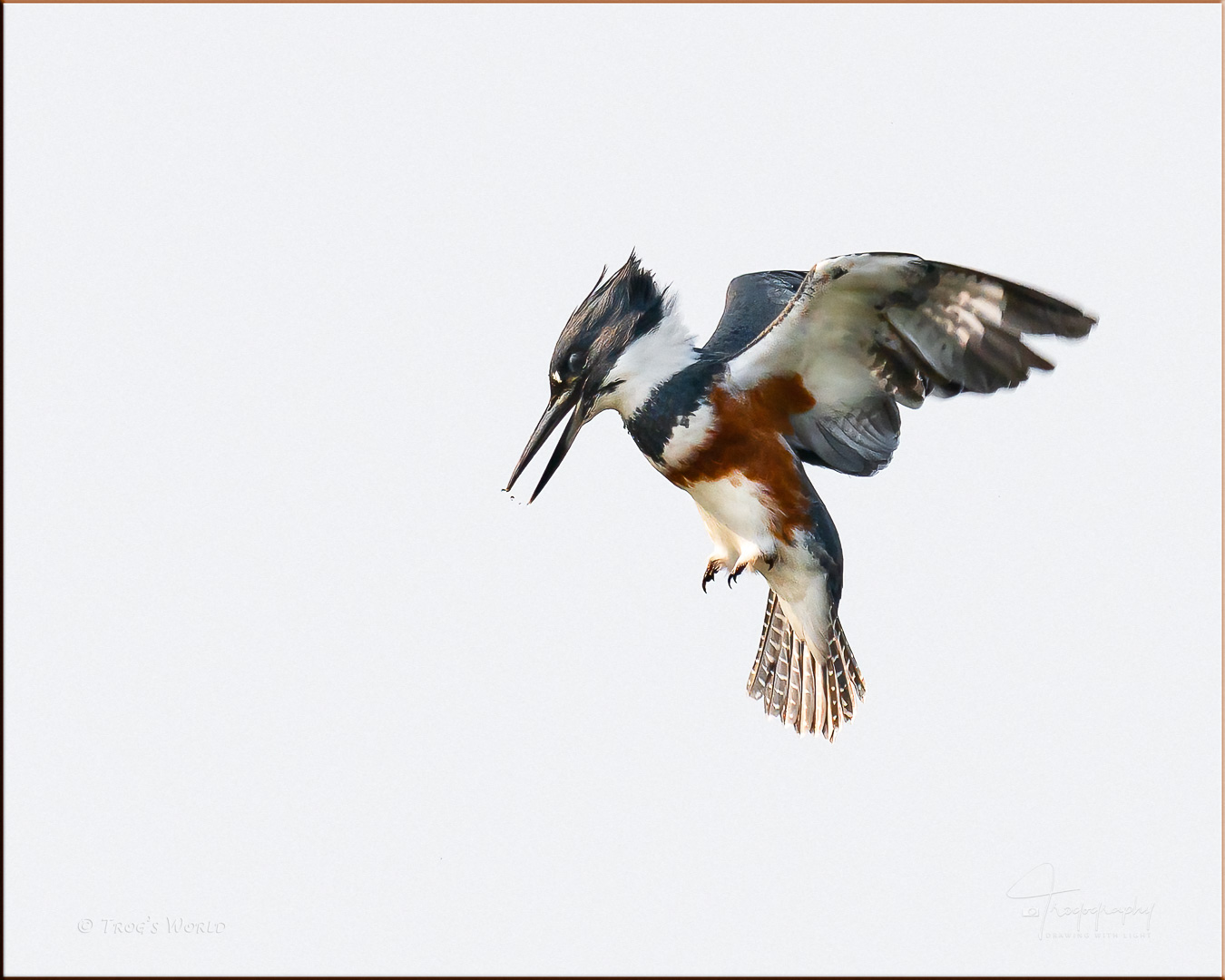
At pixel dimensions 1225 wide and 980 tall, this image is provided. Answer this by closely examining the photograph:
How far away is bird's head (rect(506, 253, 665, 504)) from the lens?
2596 millimetres

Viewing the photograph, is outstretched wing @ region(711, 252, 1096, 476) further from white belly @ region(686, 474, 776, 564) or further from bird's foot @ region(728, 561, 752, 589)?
bird's foot @ region(728, 561, 752, 589)

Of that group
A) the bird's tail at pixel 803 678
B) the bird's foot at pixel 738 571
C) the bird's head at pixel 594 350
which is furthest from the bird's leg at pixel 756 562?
the bird's head at pixel 594 350

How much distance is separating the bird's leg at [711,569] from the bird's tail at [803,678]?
227mm

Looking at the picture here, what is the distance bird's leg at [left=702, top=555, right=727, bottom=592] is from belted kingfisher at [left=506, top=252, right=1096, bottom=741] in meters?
0.04

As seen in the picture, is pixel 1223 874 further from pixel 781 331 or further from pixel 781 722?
pixel 781 331

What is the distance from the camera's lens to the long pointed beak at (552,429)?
8.66ft

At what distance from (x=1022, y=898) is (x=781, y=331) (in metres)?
1.63

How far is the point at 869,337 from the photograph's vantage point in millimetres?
2531

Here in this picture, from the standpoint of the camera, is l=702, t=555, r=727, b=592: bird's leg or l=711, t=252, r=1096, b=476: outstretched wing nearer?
l=711, t=252, r=1096, b=476: outstretched wing

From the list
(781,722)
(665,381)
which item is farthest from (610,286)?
(781,722)

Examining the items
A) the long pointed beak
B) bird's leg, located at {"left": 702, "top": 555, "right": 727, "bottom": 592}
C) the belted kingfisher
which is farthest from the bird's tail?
the long pointed beak

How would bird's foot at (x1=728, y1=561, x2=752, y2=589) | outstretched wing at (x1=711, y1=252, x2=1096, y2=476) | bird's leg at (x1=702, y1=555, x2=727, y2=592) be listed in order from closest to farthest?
outstretched wing at (x1=711, y1=252, x2=1096, y2=476), bird's foot at (x1=728, y1=561, x2=752, y2=589), bird's leg at (x1=702, y1=555, x2=727, y2=592)

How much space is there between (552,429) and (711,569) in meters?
0.60

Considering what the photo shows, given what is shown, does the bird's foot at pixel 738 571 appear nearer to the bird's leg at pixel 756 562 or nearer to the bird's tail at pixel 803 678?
the bird's leg at pixel 756 562
